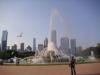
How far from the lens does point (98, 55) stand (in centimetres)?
2891

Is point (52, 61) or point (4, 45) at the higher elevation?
point (4, 45)

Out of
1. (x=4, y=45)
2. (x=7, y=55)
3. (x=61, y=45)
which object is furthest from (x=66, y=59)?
(x=4, y=45)

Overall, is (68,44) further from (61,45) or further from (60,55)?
(60,55)

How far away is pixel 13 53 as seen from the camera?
2736 cm

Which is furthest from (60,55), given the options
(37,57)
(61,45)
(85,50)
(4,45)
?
(4,45)

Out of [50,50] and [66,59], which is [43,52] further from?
[66,59]

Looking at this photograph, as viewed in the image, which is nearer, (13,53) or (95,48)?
(13,53)

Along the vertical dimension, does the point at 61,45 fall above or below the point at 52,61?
above

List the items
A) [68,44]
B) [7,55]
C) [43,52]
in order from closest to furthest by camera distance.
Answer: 1. [43,52]
2. [7,55]
3. [68,44]

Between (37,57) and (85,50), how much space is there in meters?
11.7

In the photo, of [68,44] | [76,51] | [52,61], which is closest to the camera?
[52,61]

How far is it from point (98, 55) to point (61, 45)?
5949 millimetres

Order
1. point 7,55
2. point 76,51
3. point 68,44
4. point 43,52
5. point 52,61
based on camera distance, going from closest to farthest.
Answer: point 52,61 → point 43,52 → point 7,55 → point 68,44 → point 76,51

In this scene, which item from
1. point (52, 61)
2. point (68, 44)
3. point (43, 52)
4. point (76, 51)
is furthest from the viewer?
point (76, 51)
